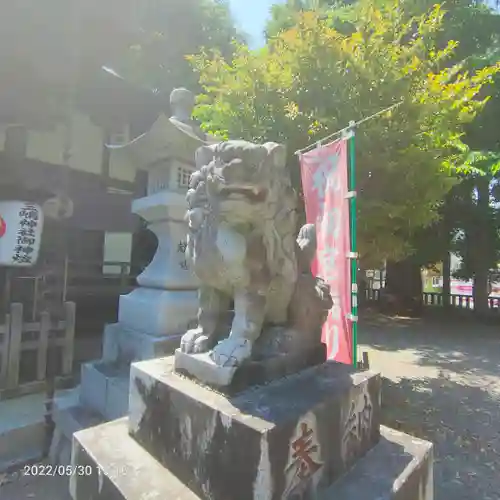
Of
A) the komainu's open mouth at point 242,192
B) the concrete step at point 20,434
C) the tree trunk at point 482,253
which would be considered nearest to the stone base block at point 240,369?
the komainu's open mouth at point 242,192

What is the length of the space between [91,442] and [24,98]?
208 inches

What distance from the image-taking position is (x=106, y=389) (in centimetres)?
297

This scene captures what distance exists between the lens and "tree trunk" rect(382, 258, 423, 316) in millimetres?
11516

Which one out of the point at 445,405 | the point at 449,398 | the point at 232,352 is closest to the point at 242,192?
the point at 232,352

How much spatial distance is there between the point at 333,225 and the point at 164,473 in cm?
241

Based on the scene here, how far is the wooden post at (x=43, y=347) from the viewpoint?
3920 mm

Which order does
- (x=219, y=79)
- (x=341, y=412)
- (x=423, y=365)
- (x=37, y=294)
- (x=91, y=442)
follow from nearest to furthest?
1. (x=341, y=412)
2. (x=91, y=442)
3. (x=219, y=79)
4. (x=37, y=294)
5. (x=423, y=365)

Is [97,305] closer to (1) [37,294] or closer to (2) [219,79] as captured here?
(1) [37,294]

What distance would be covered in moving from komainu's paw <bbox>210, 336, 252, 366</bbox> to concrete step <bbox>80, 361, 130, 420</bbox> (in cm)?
143

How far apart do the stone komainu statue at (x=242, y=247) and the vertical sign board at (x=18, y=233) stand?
380 centimetres

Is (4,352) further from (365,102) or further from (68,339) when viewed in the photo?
(365,102)

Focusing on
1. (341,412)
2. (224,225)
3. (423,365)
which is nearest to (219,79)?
(224,225)

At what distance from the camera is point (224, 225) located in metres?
1.77

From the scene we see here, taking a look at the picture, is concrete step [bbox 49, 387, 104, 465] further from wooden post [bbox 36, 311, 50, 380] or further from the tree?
the tree
